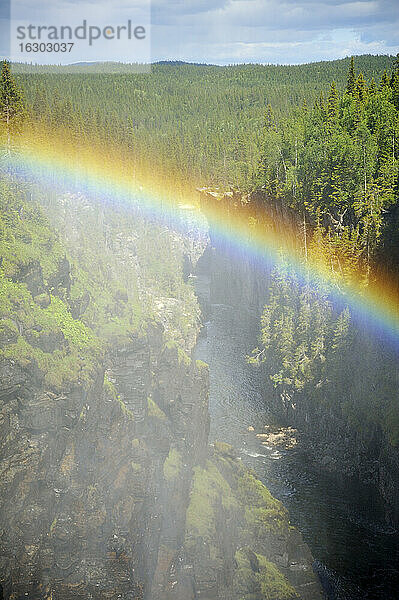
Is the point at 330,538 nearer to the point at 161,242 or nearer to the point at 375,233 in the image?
the point at 375,233

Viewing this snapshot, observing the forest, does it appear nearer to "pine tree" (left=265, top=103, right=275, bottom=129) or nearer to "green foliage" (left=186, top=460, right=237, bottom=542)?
"green foliage" (left=186, top=460, right=237, bottom=542)

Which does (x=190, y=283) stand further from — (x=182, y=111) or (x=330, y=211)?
(x=182, y=111)

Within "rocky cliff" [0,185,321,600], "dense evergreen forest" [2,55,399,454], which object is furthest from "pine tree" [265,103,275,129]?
"rocky cliff" [0,185,321,600]

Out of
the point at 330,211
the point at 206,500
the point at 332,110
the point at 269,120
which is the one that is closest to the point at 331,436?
the point at 206,500

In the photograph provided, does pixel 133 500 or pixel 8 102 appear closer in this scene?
pixel 133 500

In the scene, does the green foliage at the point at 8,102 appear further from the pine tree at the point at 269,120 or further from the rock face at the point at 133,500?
the pine tree at the point at 269,120

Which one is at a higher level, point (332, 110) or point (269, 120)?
point (269, 120)
